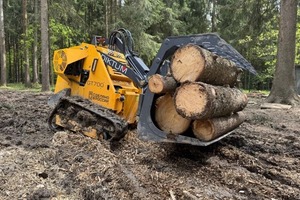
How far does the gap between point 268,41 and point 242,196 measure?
1986 centimetres

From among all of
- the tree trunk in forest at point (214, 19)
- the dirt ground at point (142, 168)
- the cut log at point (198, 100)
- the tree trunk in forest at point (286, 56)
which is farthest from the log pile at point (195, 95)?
the tree trunk in forest at point (214, 19)

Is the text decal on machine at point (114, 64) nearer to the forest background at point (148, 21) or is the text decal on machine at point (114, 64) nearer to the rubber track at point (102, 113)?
the rubber track at point (102, 113)

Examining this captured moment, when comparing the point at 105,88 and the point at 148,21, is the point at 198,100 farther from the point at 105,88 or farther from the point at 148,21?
the point at 148,21

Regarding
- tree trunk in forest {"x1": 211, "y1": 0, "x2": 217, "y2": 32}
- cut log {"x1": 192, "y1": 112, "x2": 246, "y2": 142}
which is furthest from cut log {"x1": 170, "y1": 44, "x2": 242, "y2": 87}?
tree trunk in forest {"x1": 211, "y1": 0, "x2": 217, "y2": 32}

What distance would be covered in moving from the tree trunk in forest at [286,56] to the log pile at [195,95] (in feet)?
24.3

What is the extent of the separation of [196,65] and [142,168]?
4.46 ft

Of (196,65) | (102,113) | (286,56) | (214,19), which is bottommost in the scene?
(102,113)

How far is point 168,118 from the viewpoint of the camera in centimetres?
407

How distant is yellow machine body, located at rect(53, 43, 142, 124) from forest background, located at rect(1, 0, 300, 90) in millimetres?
11534

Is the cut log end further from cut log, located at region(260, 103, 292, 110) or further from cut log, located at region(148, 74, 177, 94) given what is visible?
cut log, located at region(260, 103, 292, 110)

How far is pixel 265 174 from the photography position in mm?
3861

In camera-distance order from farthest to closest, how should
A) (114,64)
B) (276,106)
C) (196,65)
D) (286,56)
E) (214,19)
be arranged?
(214,19) < (286,56) < (276,106) < (114,64) < (196,65)

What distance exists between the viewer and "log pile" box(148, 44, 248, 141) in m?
3.54

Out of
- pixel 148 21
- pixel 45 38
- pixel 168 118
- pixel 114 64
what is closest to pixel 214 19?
pixel 148 21
